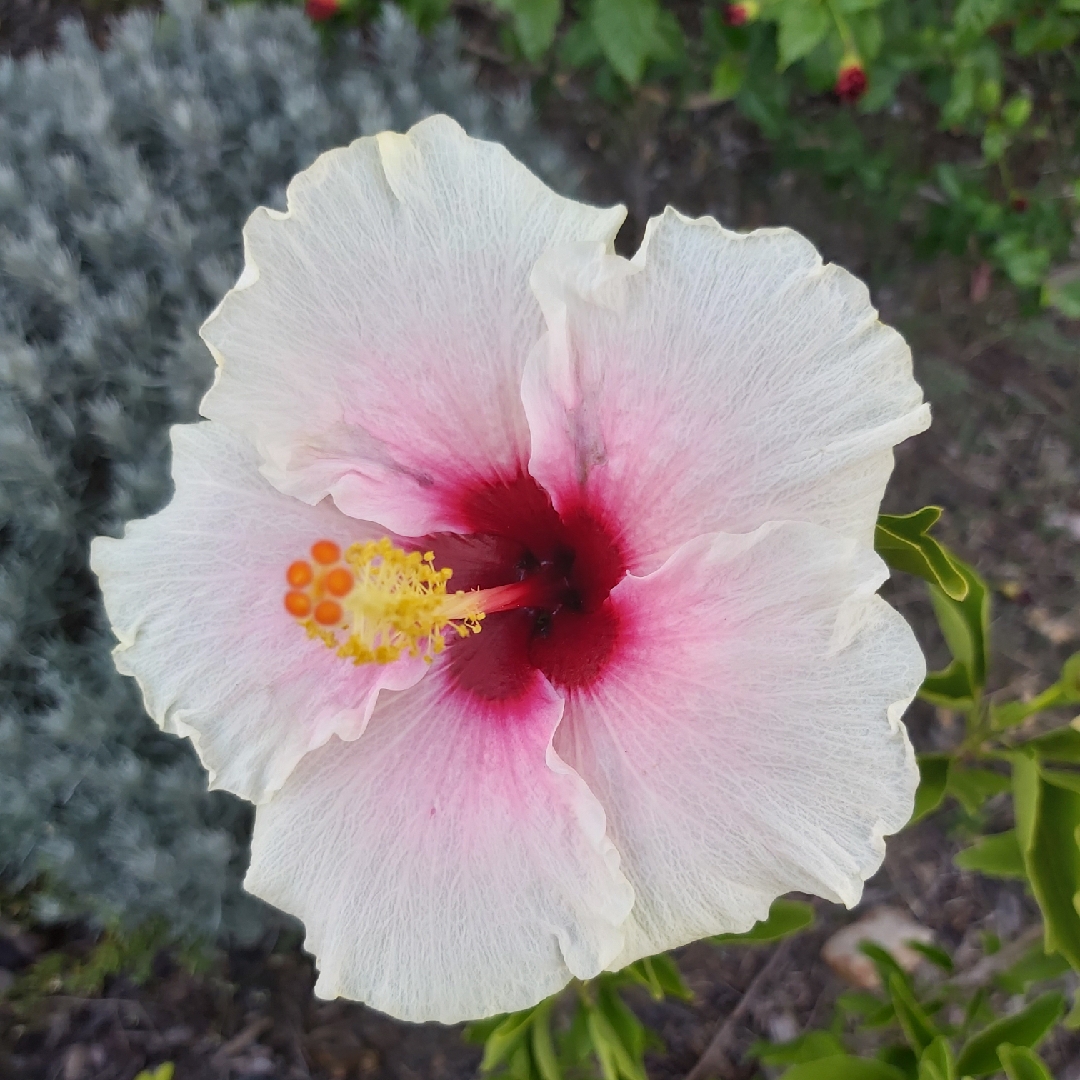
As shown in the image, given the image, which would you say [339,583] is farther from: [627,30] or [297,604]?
[627,30]

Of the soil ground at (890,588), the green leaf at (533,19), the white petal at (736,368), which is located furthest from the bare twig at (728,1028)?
the green leaf at (533,19)

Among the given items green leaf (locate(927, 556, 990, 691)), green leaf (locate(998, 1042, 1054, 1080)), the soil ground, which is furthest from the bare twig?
green leaf (locate(927, 556, 990, 691))

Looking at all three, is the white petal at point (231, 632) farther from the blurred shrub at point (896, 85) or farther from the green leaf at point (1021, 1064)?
the blurred shrub at point (896, 85)

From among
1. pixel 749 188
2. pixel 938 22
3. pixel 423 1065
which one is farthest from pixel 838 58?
pixel 423 1065

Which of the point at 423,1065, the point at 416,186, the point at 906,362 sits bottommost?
the point at 423,1065

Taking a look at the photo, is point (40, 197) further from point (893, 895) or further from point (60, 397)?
point (893, 895)

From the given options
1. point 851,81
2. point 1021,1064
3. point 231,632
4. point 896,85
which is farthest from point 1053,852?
point 896,85
